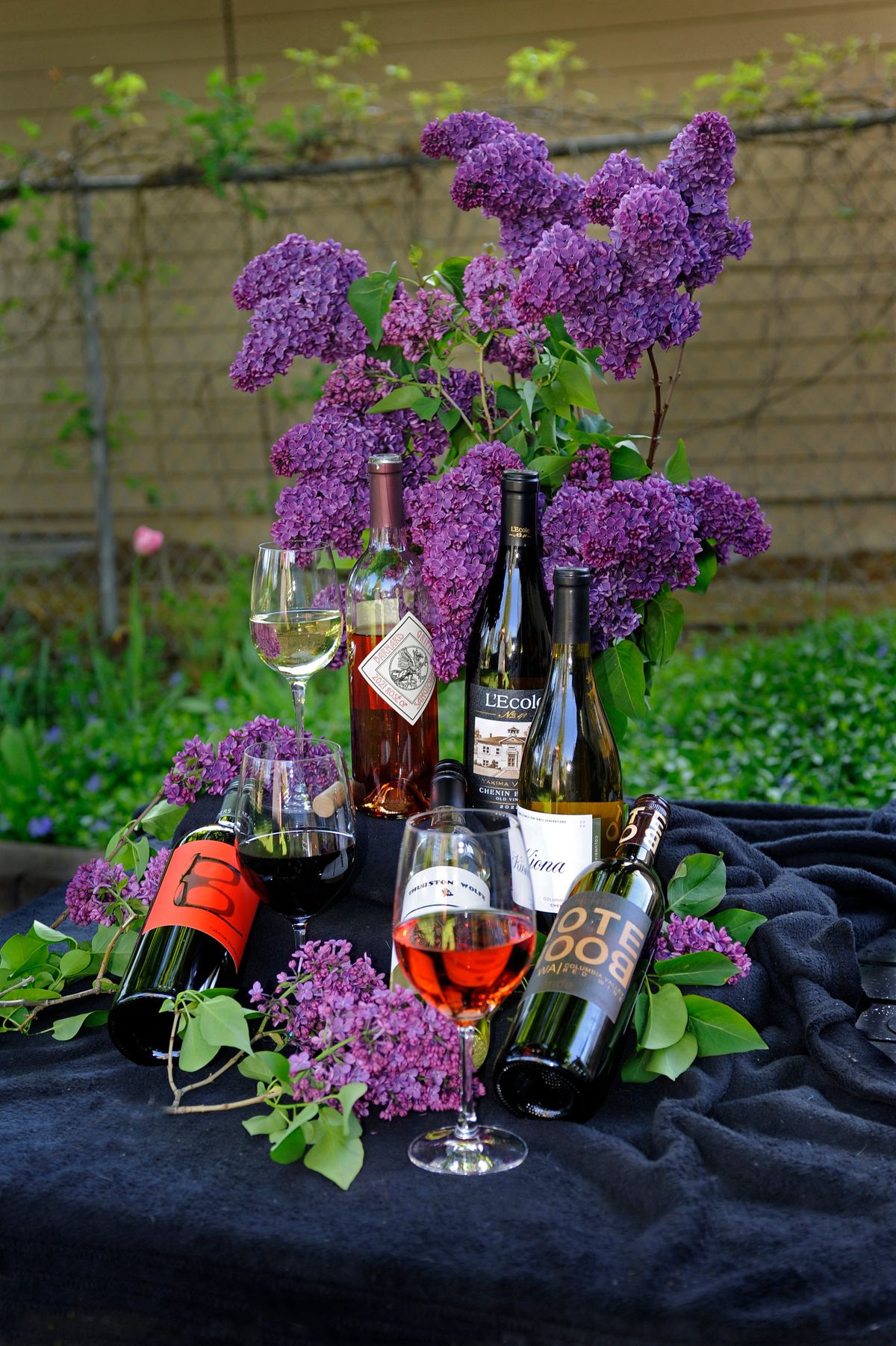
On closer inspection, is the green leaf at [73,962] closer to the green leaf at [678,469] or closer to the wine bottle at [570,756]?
the wine bottle at [570,756]

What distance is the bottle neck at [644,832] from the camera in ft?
3.59

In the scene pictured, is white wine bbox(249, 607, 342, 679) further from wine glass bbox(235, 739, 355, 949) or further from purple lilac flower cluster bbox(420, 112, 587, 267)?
purple lilac flower cluster bbox(420, 112, 587, 267)

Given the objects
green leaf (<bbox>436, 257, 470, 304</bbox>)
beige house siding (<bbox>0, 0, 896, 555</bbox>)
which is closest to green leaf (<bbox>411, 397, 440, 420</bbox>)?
green leaf (<bbox>436, 257, 470, 304</bbox>)

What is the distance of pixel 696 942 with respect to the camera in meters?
1.11

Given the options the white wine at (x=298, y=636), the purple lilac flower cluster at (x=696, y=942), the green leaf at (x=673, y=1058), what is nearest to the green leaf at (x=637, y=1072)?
the green leaf at (x=673, y=1058)

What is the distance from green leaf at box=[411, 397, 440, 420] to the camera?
51.5 inches

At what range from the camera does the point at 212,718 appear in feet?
12.6

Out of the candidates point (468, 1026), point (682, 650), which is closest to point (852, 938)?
point (468, 1026)

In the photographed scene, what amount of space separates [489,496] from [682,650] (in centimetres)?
389

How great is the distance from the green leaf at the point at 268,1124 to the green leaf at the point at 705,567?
71cm

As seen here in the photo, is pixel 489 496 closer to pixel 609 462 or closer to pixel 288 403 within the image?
pixel 609 462

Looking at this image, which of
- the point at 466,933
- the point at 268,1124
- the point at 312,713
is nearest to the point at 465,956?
the point at 466,933

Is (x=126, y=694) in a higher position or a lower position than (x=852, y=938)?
lower

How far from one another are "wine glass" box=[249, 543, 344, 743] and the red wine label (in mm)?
177
